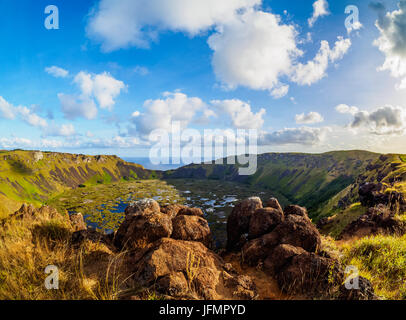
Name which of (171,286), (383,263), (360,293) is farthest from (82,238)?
(383,263)

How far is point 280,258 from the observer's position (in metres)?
8.97

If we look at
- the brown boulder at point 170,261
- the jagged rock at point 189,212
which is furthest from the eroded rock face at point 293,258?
the jagged rock at point 189,212

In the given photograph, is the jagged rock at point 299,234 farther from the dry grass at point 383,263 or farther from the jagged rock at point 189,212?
the jagged rock at point 189,212

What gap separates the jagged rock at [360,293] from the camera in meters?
5.50

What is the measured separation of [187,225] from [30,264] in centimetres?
721

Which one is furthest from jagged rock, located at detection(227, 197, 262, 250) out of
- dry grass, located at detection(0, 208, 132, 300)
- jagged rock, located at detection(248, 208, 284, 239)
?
dry grass, located at detection(0, 208, 132, 300)

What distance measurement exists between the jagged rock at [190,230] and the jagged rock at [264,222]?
3.32 m

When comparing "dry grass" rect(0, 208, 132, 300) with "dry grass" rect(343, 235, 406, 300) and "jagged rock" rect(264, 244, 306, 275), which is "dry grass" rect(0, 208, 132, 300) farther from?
"dry grass" rect(343, 235, 406, 300)

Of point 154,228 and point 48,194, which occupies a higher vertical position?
point 154,228

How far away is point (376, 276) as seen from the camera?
23.0 ft

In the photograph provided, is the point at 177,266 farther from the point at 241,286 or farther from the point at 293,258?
the point at 293,258

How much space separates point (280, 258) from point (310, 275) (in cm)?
205
